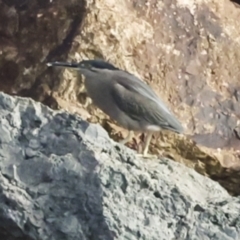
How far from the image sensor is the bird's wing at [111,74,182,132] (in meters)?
4.51

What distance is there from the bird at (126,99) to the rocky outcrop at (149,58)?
0.17 m

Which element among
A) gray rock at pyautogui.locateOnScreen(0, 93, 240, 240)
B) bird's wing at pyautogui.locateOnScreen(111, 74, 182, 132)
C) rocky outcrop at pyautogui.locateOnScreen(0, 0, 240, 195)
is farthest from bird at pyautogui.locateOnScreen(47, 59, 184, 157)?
gray rock at pyautogui.locateOnScreen(0, 93, 240, 240)

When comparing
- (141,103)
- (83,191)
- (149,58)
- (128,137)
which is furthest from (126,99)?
(83,191)

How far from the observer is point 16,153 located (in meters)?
3.14

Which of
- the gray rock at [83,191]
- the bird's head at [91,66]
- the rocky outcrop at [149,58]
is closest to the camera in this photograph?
the gray rock at [83,191]

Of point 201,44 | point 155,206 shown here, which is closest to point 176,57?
point 201,44

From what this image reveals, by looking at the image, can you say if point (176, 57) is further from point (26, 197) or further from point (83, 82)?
point (26, 197)

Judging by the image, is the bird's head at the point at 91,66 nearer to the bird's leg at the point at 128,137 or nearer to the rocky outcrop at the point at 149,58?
the rocky outcrop at the point at 149,58

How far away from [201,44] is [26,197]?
235 cm

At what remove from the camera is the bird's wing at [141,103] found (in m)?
4.51

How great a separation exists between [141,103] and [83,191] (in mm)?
1570

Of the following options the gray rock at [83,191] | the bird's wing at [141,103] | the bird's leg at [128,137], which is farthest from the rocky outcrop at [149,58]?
the gray rock at [83,191]

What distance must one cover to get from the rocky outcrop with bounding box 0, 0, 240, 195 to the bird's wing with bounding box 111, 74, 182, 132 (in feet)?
0.79

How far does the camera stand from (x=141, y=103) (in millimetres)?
4527
